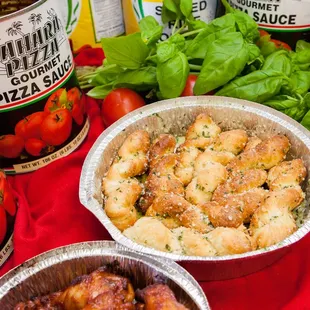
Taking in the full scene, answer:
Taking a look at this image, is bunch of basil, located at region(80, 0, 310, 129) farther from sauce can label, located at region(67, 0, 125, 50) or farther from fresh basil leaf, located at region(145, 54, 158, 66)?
sauce can label, located at region(67, 0, 125, 50)

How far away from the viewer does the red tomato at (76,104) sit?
1.19 m

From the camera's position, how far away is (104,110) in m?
1.31

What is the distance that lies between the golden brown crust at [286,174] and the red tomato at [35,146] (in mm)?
520

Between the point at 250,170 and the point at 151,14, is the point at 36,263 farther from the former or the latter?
the point at 151,14

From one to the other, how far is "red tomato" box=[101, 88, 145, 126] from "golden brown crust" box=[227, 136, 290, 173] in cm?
34

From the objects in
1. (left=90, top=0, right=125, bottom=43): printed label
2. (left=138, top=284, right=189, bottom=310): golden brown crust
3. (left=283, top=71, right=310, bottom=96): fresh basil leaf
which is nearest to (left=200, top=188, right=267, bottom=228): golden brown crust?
(left=138, top=284, right=189, bottom=310): golden brown crust

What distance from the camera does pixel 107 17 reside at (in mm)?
1526

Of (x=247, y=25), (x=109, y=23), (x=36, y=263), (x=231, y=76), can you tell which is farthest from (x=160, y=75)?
(x=36, y=263)

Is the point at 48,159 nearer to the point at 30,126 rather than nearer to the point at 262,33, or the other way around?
the point at 30,126

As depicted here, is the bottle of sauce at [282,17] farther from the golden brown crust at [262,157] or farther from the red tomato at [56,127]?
the red tomato at [56,127]

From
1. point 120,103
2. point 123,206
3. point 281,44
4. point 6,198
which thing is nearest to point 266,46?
point 281,44

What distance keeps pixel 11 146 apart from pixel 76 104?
0.61 feet

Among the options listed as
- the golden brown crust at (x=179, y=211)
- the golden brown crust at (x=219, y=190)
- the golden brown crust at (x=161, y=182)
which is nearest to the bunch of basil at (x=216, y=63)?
the golden brown crust at (x=219, y=190)

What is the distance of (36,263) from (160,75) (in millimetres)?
561
